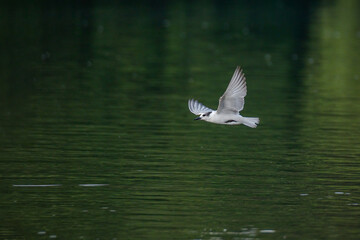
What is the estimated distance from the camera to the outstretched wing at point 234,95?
15242 millimetres

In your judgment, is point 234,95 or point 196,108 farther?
point 196,108

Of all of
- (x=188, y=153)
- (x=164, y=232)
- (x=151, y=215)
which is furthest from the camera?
(x=188, y=153)

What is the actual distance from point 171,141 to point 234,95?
489 cm

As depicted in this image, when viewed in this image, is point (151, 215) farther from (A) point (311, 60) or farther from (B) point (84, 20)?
(B) point (84, 20)

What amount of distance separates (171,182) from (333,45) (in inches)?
1212

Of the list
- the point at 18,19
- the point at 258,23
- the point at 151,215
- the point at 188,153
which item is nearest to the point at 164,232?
the point at 151,215

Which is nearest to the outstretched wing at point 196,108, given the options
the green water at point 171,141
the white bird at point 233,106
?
the white bird at point 233,106

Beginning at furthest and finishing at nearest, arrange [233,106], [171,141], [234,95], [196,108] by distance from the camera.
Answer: [171,141]
[196,108]
[233,106]
[234,95]

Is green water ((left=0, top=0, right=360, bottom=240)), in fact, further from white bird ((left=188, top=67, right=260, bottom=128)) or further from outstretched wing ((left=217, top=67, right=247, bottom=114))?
outstretched wing ((left=217, top=67, right=247, bottom=114))

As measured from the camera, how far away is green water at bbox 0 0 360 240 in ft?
44.2

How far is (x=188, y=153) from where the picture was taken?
18.8 meters

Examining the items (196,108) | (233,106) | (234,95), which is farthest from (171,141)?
(234,95)

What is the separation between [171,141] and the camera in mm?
20141

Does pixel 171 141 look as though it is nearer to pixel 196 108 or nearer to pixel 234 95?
pixel 196 108
